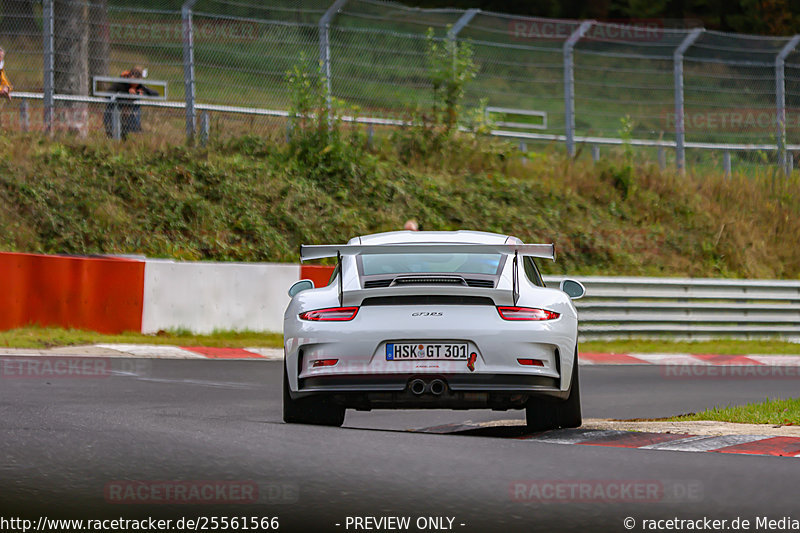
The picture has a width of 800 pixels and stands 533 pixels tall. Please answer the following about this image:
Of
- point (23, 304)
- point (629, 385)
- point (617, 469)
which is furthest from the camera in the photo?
point (23, 304)

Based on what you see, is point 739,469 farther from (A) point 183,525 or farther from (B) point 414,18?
(B) point 414,18

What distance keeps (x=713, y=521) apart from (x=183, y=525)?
87.8 inches

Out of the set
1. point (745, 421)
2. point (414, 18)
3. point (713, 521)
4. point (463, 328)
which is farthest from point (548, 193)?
point (713, 521)

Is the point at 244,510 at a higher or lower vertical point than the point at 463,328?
lower

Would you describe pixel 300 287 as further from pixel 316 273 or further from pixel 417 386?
pixel 316 273

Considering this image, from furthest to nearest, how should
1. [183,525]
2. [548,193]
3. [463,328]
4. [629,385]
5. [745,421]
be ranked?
[548,193] → [629,385] → [745,421] → [463,328] → [183,525]

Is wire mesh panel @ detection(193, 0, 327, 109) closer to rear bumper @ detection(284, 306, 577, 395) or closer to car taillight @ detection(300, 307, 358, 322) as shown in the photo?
car taillight @ detection(300, 307, 358, 322)

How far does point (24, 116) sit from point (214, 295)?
7522 millimetres

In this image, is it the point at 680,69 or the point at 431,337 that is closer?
the point at 431,337

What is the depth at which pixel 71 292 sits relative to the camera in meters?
15.5

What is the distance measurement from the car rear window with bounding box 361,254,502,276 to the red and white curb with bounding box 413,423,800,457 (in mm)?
1115

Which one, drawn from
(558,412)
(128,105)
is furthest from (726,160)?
(558,412)

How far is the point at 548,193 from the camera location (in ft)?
81.1

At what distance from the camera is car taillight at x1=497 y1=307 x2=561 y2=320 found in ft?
25.1
